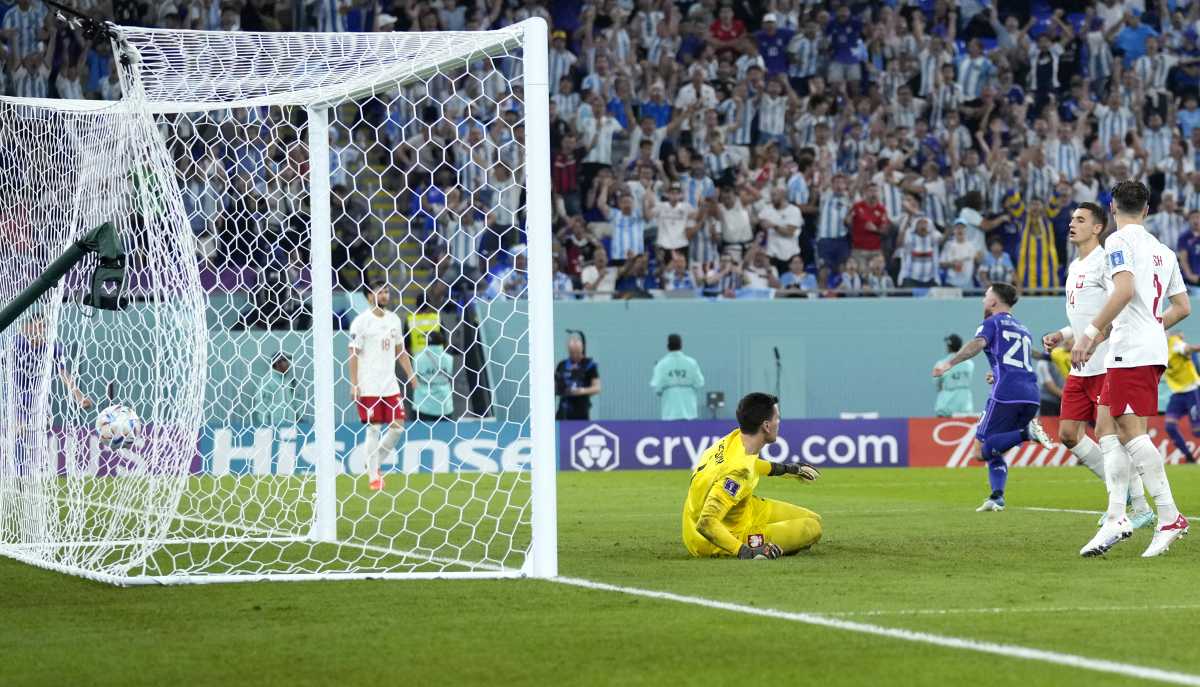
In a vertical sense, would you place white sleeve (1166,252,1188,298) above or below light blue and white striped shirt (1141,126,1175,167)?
below

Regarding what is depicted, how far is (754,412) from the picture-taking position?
8547 millimetres

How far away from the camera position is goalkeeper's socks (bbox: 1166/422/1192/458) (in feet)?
68.4

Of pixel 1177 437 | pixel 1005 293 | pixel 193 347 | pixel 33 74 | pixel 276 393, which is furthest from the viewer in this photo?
pixel 1177 437

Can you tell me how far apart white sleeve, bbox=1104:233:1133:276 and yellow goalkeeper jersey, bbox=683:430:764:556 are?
2121 millimetres

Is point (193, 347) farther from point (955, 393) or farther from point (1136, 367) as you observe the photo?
point (955, 393)

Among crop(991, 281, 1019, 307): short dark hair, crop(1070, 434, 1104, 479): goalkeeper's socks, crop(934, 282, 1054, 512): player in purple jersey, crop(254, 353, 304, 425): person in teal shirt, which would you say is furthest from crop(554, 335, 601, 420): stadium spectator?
crop(1070, 434, 1104, 479): goalkeeper's socks

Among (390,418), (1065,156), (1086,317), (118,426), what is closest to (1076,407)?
(1086,317)

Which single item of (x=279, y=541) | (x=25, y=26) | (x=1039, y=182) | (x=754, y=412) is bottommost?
(x=279, y=541)

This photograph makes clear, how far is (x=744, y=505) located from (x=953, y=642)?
3.33m

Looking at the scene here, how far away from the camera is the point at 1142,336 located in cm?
864

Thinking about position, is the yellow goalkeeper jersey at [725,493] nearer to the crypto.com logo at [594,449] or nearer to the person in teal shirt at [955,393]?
the crypto.com logo at [594,449]

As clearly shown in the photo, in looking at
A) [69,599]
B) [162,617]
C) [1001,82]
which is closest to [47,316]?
[69,599]

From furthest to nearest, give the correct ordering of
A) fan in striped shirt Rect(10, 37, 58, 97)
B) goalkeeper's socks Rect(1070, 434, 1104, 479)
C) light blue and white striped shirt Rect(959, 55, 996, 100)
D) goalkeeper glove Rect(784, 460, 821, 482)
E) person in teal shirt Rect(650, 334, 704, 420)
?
light blue and white striped shirt Rect(959, 55, 996, 100) → person in teal shirt Rect(650, 334, 704, 420) → fan in striped shirt Rect(10, 37, 58, 97) → goalkeeper's socks Rect(1070, 434, 1104, 479) → goalkeeper glove Rect(784, 460, 821, 482)

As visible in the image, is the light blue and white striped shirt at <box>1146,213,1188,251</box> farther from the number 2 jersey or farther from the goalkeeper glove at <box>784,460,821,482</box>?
the goalkeeper glove at <box>784,460,821,482</box>
